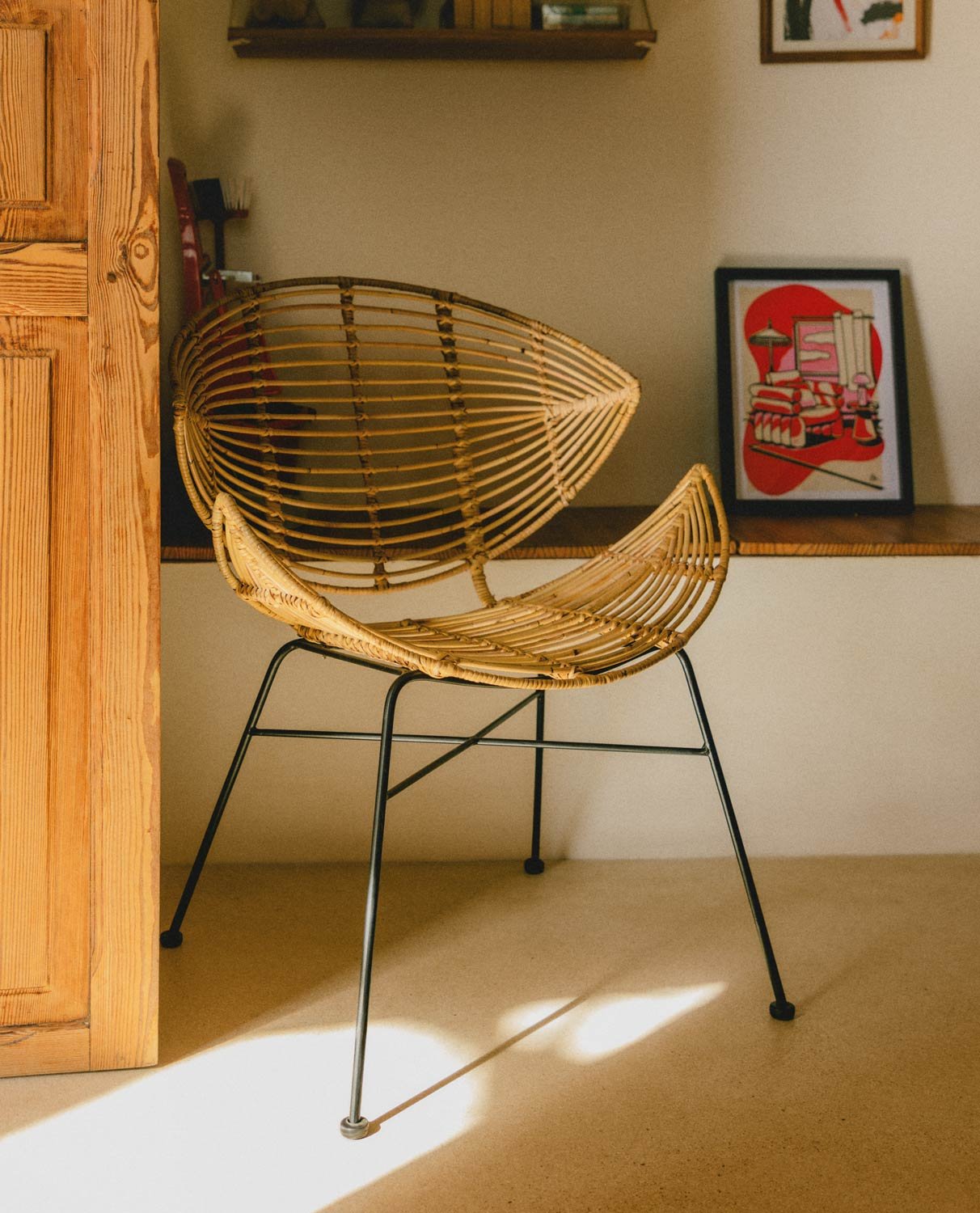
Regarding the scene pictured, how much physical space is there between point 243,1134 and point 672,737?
96cm

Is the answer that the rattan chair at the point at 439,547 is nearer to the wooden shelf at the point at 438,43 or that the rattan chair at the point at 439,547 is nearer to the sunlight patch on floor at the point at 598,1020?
the sunlight patch on floor at the point at 598,1020

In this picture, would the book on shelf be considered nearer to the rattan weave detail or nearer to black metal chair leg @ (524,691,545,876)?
the rattan weave detail

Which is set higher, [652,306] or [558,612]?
[652,306]

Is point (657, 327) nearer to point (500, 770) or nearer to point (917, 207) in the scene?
point (917, 207)

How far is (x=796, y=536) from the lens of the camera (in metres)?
1.93

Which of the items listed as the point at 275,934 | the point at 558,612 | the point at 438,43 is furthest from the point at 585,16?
the point at 275,934

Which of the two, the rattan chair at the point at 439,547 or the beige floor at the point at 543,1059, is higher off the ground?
the rattan chair at the point at 439,547

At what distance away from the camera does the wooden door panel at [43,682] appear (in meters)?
1.26

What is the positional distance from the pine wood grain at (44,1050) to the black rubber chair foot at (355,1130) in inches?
12.9

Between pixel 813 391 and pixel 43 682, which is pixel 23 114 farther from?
pixel 813 391

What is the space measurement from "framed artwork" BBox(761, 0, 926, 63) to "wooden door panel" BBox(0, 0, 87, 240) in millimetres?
1517

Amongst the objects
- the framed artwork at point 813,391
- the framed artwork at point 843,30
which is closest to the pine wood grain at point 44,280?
the framed artwork at point 813,391

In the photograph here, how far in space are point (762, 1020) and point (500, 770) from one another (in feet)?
2.02

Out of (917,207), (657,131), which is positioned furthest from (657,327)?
(917,207)
